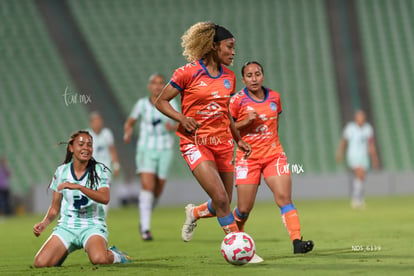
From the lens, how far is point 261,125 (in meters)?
8.23

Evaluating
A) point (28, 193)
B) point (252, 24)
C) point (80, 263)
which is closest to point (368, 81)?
point (252, 24)

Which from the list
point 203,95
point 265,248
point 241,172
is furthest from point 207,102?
point 265,248

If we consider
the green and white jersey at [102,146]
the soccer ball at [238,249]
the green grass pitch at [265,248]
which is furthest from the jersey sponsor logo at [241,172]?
the green and white jersey at [102,146]

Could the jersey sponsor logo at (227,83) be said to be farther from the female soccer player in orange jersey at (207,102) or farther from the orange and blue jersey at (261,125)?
the orange and blue jersey at (261,125)

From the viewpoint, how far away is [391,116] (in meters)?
25.6

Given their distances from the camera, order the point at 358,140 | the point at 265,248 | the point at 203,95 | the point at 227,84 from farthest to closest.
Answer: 1. the point at 358,140
2. the point at 265,248
3. the point at 227,84
4. the point at 203,95

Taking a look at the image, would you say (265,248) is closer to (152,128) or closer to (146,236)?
(146,236)

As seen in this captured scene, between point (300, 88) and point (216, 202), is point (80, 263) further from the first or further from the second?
point (300, 88)

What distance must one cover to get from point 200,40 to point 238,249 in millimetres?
1942

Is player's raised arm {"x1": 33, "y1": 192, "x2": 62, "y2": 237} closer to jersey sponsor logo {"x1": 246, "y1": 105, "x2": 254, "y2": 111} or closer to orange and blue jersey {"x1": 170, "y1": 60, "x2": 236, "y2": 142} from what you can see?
orange and blue jersey {"x1": 170, "y1": 60, "x2": 236, "y2": 142}

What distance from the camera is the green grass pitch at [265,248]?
6.64m

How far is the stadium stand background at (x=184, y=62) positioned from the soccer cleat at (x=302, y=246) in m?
14.3

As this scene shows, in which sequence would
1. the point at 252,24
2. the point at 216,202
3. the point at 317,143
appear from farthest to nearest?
1. the point at 252,24
2. the point at 317,143
3. the point at 216,202

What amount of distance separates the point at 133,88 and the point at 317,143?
6.21 meters
